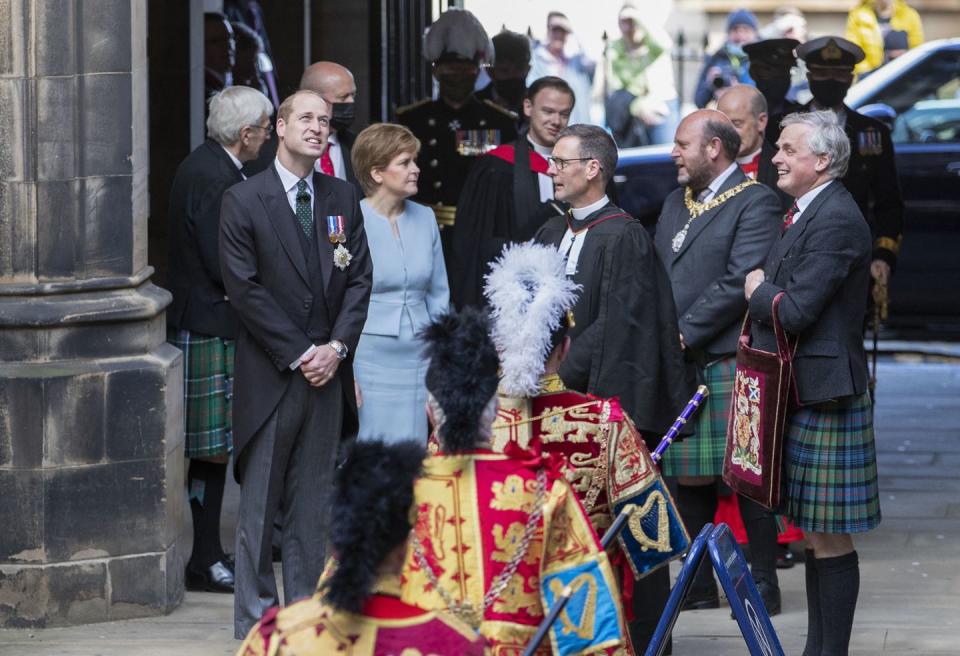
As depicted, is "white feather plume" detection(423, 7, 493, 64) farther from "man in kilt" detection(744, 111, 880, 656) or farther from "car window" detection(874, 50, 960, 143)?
"car window" detection(874, 50, 960, 143)

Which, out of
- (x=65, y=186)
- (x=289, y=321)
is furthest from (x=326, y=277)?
(x=65, y=186)

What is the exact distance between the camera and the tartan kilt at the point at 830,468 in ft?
20.5

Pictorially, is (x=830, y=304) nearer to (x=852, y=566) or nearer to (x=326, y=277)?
(x=852, y=566)

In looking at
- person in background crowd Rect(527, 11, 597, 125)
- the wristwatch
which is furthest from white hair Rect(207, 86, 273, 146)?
person in background crowd Rect(527, 11, 597, 125)

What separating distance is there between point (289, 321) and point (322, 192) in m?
0.51

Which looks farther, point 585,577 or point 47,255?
point 47,255

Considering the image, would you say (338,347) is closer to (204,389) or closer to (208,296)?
(208,296)

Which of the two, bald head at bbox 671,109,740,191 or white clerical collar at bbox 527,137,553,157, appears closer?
bald head at bbox 671,109,740,191

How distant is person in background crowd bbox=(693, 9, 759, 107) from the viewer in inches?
678

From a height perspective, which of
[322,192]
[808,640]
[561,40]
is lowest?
[808,640]

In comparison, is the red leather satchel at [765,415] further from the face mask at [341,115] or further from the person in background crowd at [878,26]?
the person in background crowd at [878,26]

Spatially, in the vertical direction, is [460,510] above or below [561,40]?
below

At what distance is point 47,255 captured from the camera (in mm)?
6953

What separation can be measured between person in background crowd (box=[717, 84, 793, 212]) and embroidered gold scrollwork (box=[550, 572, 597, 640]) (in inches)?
154
